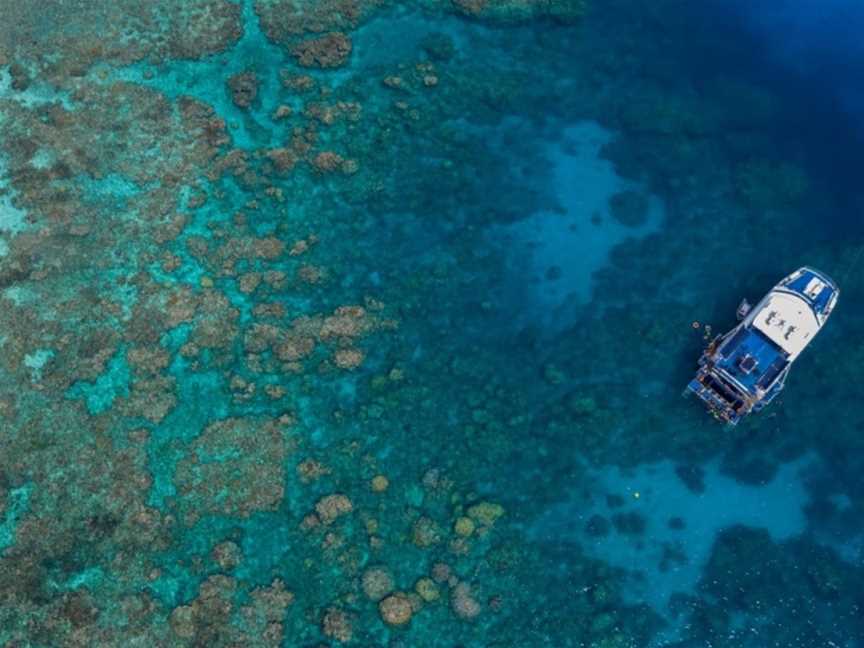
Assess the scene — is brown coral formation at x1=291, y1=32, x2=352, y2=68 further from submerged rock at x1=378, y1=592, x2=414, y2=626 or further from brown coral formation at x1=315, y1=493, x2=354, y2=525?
submerged rock at x1=378, y1=592, x2=414, y2=626

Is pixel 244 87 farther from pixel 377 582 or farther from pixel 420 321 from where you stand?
pixel 377 582

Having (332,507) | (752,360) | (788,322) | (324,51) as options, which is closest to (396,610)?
(332,507)

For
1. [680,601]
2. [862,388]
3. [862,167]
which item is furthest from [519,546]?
[862,167]

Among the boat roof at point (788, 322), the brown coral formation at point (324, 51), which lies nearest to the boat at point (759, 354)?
the boat roof at point (788, 322)

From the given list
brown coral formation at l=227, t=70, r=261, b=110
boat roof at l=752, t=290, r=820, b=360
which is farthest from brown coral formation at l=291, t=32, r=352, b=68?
boat roof at l=752, t=290, r=820, b=360

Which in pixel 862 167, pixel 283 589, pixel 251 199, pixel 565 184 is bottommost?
pixel 283 589

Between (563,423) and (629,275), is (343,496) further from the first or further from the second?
(629,275)

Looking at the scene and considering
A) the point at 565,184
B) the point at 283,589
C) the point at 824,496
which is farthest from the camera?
the point at 565,184
